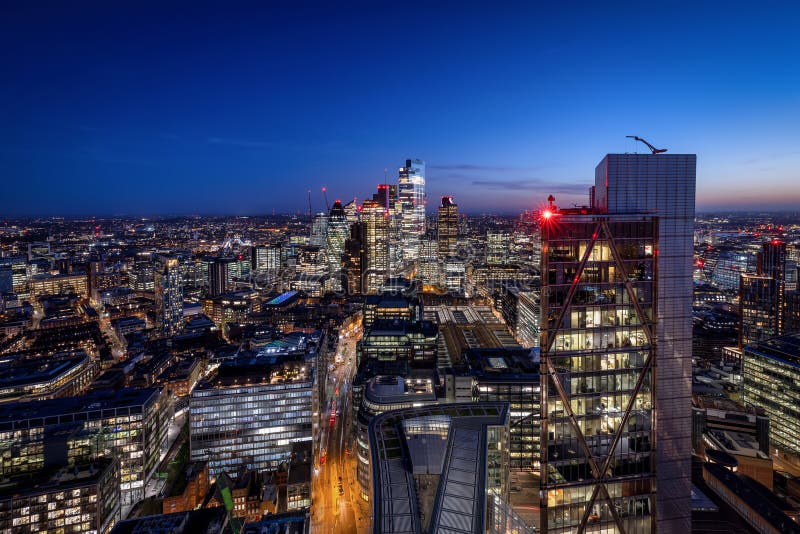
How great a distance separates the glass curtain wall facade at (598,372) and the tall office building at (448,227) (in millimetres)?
147304

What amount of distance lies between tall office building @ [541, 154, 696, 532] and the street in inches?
762

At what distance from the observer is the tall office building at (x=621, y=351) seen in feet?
63.2

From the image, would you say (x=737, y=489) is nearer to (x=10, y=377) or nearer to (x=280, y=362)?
(x=280, y=362)

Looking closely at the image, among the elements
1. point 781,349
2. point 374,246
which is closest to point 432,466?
point 781,349

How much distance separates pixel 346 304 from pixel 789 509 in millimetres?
88540

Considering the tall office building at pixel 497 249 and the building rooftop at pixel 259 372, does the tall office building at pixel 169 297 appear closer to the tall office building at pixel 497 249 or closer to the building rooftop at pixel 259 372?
the building rooftop at pixel 259 372

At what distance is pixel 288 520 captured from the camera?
29875 millimetres

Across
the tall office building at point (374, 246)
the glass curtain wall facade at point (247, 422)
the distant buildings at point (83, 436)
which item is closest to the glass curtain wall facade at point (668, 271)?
the glass curtain wall facade at point (247, 422)

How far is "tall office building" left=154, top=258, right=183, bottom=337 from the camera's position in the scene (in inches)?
3465

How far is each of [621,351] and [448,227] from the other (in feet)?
501

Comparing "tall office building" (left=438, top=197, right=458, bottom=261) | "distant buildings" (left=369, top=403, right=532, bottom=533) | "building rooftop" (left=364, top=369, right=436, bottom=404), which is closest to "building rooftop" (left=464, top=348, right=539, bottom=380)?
"building rooftop" (left=364, top=369, right=436, bottom=404)

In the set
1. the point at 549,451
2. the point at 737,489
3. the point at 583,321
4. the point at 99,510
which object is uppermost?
the point at 583,321

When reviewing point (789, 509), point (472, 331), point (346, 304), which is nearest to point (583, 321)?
point (789, 509)

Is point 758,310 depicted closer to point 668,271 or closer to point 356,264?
point 668,271
